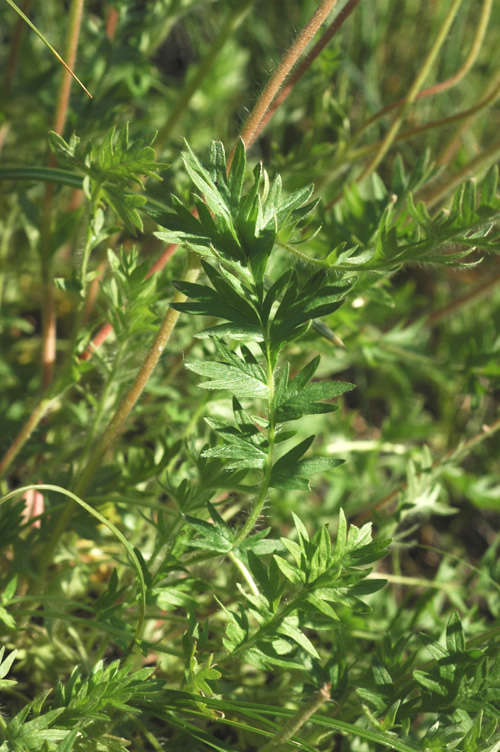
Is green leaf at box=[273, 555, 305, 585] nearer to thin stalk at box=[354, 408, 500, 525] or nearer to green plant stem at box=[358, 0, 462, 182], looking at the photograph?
thin stalk at box=[354, 408, 500, 525]

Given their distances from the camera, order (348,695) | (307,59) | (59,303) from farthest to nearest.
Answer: (59,303)
(307,59)
(348,695)

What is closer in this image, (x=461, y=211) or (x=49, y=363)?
(x=461, y=211)

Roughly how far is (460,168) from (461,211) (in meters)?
0.83

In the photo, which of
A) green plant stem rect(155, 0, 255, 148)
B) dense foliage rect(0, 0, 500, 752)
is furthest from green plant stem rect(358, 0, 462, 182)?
green plant stem rect(155, 0, 255, 148)

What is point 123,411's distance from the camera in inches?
44.2

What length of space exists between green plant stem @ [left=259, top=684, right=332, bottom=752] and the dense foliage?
0.04ft

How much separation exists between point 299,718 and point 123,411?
0.49 metres

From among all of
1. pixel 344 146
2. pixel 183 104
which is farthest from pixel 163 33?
pixel 344 146

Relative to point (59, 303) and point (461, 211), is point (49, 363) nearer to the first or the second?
point (59, 303)

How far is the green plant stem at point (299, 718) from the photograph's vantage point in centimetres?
86

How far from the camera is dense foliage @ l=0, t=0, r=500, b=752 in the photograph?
0.94 m

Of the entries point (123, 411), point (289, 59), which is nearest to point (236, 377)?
point (123, 411)

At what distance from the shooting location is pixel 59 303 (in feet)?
6.94

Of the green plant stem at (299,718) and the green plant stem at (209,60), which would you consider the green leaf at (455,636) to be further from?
the green plant stem at (209,60)
